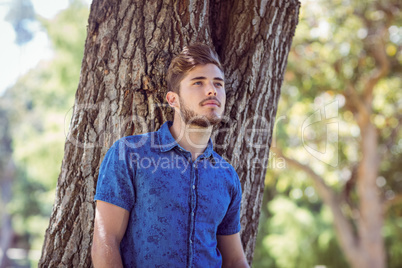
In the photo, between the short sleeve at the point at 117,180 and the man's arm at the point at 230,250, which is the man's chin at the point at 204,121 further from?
the man's arm at the point at 230,250

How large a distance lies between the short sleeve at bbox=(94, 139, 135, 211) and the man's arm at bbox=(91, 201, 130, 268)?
0.11 ft

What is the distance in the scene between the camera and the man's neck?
7.43ft

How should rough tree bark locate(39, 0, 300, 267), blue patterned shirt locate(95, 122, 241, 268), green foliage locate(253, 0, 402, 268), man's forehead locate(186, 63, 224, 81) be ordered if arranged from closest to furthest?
blue patterned shirt locate(95, 122, 241, 268)
man's forehead locate(186, 63, 224, 81)
rough tree bark locate(39, 0, 300, 267)
green foliage locate(253, 0, 402, 268)

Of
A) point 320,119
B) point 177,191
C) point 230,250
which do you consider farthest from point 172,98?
point 320,119

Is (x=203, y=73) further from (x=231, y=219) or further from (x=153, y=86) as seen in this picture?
(x=231, y=219)

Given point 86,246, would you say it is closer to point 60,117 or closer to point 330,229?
point 60,117

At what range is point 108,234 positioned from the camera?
1900 millimetres

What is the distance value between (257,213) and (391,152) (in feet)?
29.5

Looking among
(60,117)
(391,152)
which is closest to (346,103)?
(391,152)

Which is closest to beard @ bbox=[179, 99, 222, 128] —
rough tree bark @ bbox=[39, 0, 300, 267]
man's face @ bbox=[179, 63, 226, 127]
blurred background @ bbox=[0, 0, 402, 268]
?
man's face @ bbox=[179, 63, 226, 127]

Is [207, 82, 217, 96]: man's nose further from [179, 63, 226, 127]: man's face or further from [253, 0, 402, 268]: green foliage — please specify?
[253, 0, 402, 268]: green foliage

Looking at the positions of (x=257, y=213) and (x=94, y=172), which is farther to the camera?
(x=257, y=213)

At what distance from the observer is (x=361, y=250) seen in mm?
9562

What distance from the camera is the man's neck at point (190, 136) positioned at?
2266 millimetres
